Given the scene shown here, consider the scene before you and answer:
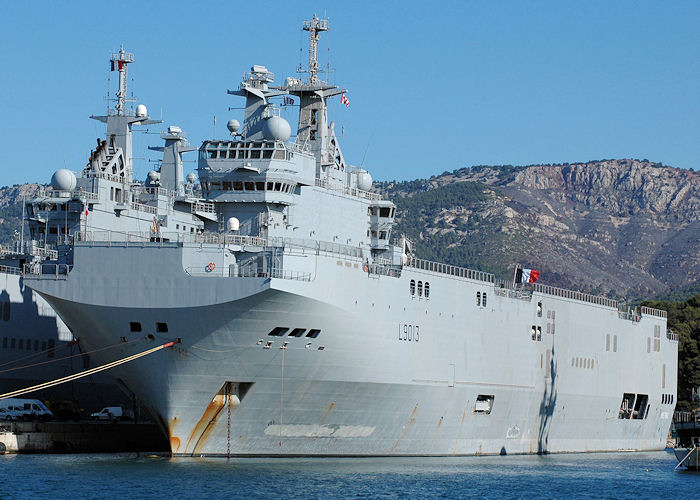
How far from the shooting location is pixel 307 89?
51.1 metres

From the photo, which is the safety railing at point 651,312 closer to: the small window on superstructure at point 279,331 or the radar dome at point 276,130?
the radar dome at point 276,130

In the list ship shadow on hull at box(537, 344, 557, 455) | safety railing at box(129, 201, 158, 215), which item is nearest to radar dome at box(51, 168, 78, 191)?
safety railing at box(129, 201, 158, 215)

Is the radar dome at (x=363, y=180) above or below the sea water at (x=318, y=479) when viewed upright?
above

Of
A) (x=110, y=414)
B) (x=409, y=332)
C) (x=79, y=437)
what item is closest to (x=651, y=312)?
(x=409, y=332)

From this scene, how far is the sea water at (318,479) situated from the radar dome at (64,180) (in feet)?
46.5

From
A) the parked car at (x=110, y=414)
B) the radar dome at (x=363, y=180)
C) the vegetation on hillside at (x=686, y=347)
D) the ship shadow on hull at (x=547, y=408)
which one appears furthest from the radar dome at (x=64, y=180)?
the vegetation on hillside at (x=686, y=347)

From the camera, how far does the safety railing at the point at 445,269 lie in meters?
46.0

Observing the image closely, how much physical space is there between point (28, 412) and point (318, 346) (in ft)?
47.4

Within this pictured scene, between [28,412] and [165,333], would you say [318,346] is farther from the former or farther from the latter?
[28,412]

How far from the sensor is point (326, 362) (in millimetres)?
40969

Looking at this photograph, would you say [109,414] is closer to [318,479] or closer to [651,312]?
[318,479]

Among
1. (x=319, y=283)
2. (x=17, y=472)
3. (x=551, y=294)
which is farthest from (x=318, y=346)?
(x=551, y=294)

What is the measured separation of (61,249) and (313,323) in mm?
16116

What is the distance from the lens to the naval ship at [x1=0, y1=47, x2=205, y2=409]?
52875 millimetres
